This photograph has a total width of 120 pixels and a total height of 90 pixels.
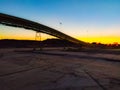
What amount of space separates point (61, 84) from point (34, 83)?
3.54ft

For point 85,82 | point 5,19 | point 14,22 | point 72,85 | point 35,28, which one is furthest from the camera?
point 35,28

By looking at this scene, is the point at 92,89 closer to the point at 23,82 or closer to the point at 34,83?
the point at 34,83

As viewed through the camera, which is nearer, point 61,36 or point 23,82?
point 23,82

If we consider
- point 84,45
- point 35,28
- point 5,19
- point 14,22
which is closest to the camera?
point 5,19

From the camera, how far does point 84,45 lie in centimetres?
5166

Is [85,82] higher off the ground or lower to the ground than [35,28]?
lower

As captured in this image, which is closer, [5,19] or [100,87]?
[100,87]

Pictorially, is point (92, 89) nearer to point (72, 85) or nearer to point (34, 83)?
point (72, 85)

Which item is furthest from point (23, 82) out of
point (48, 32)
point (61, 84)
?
point (48, 32)

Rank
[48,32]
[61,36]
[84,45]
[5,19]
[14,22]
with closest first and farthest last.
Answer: [5,19]
[14,22]
[48,32]
[61,36]
[84,45]

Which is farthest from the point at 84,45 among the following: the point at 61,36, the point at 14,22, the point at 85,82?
the point at 85,82

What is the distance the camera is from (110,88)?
19.1ft

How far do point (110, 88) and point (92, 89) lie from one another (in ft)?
2.25

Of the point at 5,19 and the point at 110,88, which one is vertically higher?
the point at 5,19
